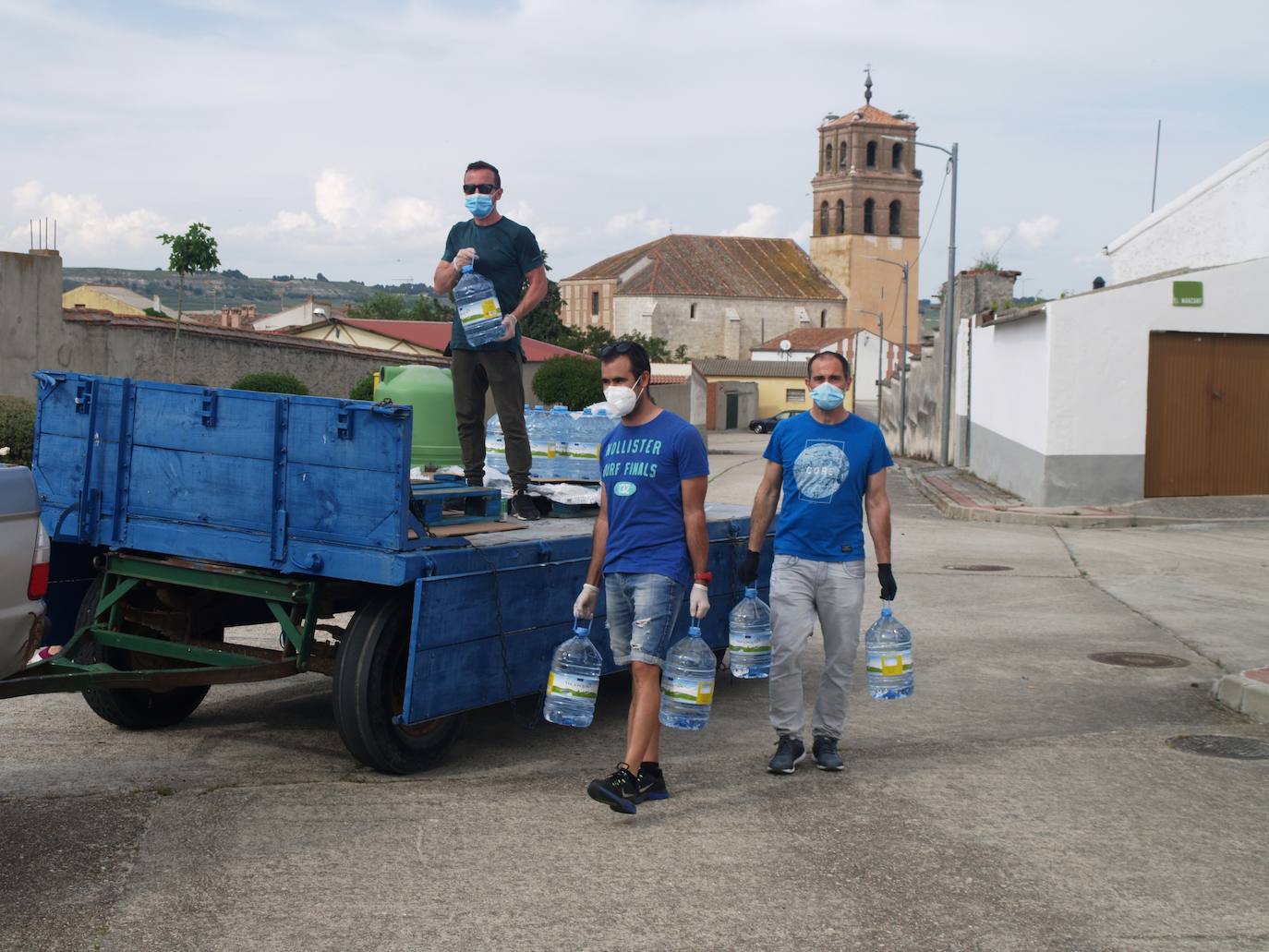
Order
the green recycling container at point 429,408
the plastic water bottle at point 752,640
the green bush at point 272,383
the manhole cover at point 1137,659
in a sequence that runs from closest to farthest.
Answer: the plastic water bottle at point 752,640 < the green recycling container at point 429,408 < the manhole cover at point 1137,659 < the green bush at point 272,383

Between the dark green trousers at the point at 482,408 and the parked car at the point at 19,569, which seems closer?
the parked car at the point at 19,569

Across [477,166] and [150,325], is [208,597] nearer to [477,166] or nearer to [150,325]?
[477,166]

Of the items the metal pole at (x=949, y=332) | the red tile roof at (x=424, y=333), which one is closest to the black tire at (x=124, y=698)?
the metal pole at (x=949, y=332)

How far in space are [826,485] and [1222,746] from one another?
103 inches

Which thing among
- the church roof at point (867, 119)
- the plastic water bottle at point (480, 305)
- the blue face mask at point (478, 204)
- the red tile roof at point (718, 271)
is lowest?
the plastic water bottle at point (480, 305)

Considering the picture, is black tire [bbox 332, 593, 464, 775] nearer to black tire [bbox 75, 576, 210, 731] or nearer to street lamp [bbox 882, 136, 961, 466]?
black tire [bbox 75, 576, 210, 731]

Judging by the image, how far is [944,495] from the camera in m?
25.0

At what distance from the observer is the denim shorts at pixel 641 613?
5957mm

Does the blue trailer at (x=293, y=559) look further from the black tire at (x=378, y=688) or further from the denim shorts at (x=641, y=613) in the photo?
the denim shorts at (x=641, y=613)

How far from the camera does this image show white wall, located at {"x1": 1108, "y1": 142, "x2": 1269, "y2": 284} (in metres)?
28.5

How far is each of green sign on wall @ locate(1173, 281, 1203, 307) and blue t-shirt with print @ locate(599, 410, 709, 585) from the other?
17.2 metres

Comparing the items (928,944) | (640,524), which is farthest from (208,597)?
(928,944)

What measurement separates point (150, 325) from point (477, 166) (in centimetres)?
2084

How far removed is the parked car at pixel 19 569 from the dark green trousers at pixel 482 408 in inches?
129
